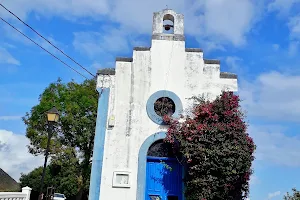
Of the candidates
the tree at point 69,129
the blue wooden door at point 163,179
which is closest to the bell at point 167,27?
the blue wooden door at point 163,179

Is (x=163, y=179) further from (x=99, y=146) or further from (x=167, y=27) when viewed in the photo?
(x=167, y=27)

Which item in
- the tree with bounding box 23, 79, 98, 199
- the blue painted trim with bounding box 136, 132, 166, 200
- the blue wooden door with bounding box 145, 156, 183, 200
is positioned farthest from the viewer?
the tree with bounding box 23, 79, 98, 199

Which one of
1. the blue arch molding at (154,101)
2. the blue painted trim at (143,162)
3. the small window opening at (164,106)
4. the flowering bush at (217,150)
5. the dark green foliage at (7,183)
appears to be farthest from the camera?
the dark green foliage at (7,183)

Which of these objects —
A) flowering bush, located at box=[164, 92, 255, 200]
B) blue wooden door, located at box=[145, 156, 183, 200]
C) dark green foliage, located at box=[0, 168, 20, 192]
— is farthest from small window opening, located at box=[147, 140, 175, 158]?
dark green foliage, located at box=[0, 168, 20, 192]

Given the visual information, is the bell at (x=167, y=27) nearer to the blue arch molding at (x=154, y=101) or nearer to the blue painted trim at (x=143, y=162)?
the blue arch molding at (x=154, y=101)

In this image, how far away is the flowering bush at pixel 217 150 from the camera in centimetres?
845

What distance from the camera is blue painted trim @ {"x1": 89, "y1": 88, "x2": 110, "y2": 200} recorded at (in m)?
9.41

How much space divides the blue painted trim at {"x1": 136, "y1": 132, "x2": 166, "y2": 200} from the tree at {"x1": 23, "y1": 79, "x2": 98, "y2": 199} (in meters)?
15.9

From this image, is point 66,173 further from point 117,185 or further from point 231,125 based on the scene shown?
point 231,125

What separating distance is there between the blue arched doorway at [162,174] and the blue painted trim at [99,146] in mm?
1487

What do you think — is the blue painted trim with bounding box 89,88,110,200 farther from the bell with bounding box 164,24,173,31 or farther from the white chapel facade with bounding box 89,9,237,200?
the bell with bounding box 164,24,173,31

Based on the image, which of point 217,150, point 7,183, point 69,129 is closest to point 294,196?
point 217,150

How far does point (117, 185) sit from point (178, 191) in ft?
6.18

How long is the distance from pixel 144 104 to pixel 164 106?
26.1 inches
